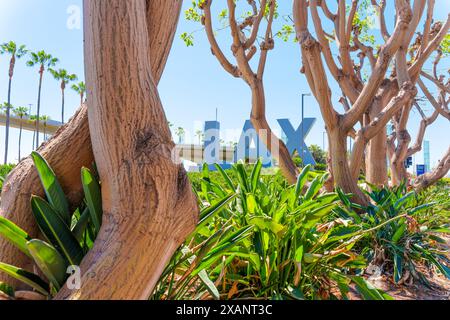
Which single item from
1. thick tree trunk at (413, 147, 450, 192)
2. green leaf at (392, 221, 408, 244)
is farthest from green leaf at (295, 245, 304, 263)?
thick tree trunk at (413, 147, 450, 192)

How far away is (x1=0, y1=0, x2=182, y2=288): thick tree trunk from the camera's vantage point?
1483 mm

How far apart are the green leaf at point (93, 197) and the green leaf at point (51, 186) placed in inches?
5.3

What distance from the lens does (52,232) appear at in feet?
4.60

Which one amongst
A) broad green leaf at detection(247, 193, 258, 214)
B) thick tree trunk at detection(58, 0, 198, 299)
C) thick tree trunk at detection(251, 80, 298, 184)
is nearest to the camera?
thick tree trunk at detection(58, 0, 198, 299)

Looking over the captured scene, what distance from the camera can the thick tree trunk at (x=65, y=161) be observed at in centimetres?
148

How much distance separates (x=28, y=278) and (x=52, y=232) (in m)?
0.19

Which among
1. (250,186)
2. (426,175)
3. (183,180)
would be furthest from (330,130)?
(426,175)

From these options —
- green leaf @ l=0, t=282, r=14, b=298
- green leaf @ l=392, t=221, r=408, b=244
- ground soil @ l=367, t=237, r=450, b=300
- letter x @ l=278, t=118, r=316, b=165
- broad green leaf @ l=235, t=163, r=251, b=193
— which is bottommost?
ground soil @ l=367, t=237, r=450, b=300

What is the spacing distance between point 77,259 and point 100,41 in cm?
88

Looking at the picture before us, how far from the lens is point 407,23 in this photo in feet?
15.9

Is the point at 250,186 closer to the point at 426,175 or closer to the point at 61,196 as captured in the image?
the point at 61,196

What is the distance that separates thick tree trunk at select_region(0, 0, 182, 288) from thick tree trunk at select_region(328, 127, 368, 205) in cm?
376

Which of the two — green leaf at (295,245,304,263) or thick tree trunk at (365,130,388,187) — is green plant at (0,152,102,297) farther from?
thick tree trunk at (365,130,388,187)

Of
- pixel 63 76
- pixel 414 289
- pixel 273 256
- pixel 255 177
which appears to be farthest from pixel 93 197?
pixel 63 76
